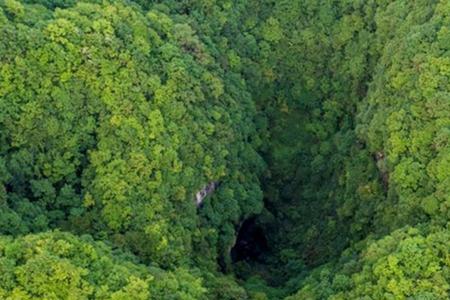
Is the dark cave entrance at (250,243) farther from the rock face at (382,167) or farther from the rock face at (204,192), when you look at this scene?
the rock face at (382,167)

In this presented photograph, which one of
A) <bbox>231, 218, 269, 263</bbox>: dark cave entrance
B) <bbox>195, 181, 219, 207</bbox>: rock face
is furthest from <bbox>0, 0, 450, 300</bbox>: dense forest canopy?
<bbox>195, 181, 219, 207</bbox>: rock face

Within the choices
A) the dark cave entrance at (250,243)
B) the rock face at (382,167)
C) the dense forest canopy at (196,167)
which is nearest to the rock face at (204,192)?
the dense forest canopy at (196,167)

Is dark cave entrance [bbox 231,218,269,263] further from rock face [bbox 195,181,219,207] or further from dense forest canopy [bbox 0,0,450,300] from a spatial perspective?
rock face [bbox 195,181,219,207]

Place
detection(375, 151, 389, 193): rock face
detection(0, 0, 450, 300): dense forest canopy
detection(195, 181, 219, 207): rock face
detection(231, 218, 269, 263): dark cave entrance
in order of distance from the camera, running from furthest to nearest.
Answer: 1. detection(231, 218, 269, 263): dark cave entrance
2. detection(195, 181, 219, 207): rock face
3. detection(375, 151, 389, 193): rock face
4. detection(0, 0, 450, 300): dense forest canopy

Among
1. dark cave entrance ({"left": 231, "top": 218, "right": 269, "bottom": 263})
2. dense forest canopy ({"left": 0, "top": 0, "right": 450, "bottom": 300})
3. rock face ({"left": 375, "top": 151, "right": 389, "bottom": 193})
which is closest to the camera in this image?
dense forest canopy ({"left": 0, "top": 0, "right": 450, "bottom": 300})

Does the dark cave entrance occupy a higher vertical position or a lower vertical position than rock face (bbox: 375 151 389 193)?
lower

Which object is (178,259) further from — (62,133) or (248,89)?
(248,89)
